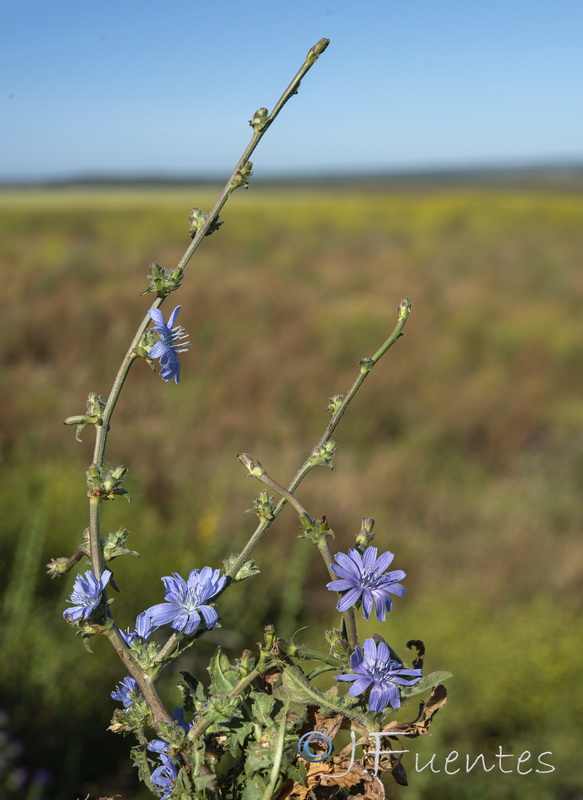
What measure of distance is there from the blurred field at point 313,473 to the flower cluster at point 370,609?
207 cm

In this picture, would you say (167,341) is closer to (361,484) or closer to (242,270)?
(361,484)

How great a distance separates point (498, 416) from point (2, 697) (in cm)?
730

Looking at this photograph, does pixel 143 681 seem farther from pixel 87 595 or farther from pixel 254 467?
pixel 254 467

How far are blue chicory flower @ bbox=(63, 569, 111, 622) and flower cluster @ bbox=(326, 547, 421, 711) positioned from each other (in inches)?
7.2

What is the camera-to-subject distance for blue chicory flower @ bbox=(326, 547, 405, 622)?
1.96 feet

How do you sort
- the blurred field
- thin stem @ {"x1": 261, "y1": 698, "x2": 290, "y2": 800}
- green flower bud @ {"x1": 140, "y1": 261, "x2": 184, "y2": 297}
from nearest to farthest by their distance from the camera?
1. thin stem @ {"x1": 261, "y1": 698, "x2": 290, "y2": 800}
2. green flower bud @ {"x1": 140, "y1": 261, "x2": 184, "y2": 297}
3. the blurred field

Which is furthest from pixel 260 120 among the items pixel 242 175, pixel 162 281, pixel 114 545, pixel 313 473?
pixel 313 473

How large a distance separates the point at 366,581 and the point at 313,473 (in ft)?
20.9

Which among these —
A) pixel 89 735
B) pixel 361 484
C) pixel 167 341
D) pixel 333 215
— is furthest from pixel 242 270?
pixel 333 215

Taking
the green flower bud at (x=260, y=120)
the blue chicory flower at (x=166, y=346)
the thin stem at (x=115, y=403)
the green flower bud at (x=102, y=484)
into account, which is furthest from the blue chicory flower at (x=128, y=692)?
the green flower bud at (x=260, y=120)

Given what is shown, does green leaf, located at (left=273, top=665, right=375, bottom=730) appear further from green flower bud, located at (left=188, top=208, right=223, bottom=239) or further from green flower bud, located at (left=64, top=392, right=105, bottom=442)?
green flower bud, located at (left=188, top=208, right=223, bottom=239)

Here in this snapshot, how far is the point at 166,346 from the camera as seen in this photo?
2.20 feet

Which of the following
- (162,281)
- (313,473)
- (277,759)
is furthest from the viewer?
(313,473)

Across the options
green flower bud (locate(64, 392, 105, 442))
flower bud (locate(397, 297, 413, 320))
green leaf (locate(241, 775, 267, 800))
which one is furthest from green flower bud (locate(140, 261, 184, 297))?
green leaf (locate(241, 775, 267, 800))
